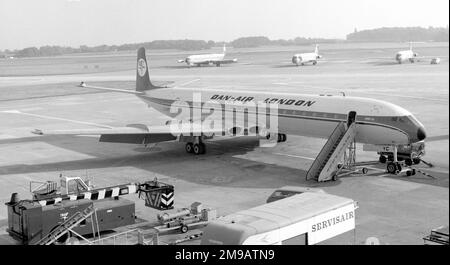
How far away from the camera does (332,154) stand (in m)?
28.3

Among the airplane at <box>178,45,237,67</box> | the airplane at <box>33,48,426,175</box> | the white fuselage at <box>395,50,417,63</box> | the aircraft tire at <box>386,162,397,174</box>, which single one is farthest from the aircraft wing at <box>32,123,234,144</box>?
the white fuselage at <box>395,50,417,63</box>

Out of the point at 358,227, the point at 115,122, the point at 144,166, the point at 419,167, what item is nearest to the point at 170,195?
the point at 358,227

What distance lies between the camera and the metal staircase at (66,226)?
18.2m

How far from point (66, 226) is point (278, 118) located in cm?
1783

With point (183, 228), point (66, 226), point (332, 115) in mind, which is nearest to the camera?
point (66, 226)

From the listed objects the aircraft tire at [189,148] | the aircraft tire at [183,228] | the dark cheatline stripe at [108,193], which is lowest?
the aircraft tire at [183,228]

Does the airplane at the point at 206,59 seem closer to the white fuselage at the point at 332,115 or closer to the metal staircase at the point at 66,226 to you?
the white fuselage at the point at 332,115

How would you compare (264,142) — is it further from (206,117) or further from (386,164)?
(386,164)

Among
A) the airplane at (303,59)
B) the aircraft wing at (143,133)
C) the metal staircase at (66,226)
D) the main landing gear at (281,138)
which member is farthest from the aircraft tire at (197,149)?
the airplane at (303,59)

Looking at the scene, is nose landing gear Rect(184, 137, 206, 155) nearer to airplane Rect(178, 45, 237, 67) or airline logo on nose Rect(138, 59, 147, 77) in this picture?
airline logo on nose Rect(138, 59, 147, 77)

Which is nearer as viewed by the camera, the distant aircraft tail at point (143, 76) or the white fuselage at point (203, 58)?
the distant aircraft tail at point (143, 76)

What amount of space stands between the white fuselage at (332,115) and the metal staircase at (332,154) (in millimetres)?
659

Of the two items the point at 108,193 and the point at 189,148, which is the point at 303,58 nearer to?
the point at 189,148

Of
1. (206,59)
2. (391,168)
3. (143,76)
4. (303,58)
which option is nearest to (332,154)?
(391,168)
